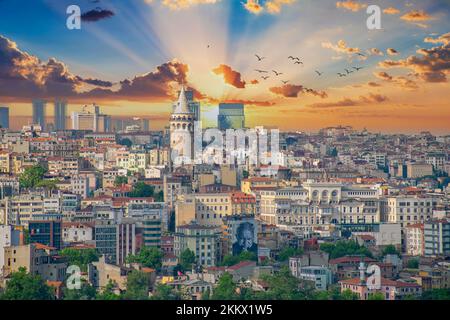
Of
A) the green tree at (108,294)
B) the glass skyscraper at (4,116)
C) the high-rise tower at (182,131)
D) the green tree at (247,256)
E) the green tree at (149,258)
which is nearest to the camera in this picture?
the green tree at (108,294)

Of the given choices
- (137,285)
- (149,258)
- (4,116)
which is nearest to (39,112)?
(4,116)

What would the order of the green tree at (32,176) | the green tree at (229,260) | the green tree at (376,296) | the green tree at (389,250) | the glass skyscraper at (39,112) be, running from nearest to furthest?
the green tree at (376,296) → the green tree at (229,260) → the green tree at (389,250) → the green tree at (32,176) → the glass skyscraper at (39,112)

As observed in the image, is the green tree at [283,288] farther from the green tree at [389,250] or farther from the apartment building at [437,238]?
the apartment building at [437,238]

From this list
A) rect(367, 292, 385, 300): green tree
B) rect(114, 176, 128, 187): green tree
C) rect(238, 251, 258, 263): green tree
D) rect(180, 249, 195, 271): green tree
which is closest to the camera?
rect(367, 292, 385, 300): green tree

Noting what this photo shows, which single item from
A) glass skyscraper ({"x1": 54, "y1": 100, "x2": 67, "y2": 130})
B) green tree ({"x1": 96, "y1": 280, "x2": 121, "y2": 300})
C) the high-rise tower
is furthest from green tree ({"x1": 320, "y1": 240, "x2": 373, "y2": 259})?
the high-rise tower

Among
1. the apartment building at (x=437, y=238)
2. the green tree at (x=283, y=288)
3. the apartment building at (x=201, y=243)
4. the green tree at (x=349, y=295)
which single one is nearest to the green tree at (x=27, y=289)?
the green tree at (x=283, y=288)

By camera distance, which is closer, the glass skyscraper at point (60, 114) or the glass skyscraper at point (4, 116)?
the glass skyscraper at point (4, 116)

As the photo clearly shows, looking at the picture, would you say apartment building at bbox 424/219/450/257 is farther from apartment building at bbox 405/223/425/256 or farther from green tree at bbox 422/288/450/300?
green tree at bbox 422/288/450/300
